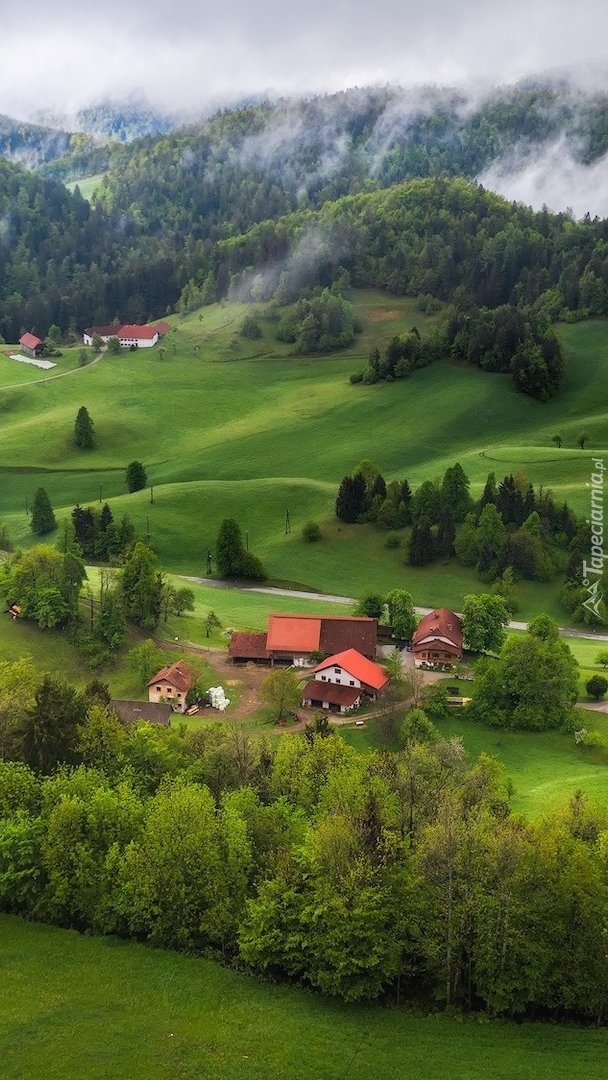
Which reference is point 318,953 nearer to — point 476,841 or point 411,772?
point 476,841

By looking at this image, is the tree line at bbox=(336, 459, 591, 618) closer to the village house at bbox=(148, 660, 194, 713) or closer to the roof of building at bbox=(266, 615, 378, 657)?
the roof of building at bbox=(266, 615, 378, 657)

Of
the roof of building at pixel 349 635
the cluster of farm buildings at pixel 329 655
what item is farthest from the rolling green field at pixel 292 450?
the roof of building at pixel 349 635

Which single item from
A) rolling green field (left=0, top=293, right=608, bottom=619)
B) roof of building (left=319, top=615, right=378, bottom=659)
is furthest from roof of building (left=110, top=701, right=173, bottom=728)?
rolling green field (left=0, top=293, right=608, bottom=619)

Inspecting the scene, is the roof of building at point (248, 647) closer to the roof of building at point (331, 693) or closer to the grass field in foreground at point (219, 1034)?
the roof of building at point (331, 693)

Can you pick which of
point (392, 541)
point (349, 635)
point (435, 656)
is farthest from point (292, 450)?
point (435, 656)

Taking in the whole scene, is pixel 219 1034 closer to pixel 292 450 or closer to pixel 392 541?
pixel 392 541

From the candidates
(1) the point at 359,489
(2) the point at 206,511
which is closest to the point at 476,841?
(1) the point at 359,489
